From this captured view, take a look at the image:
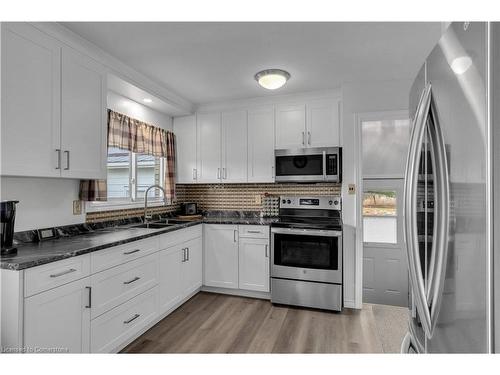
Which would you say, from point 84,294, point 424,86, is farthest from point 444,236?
point 84,294

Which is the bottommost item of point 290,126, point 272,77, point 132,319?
point 132,319

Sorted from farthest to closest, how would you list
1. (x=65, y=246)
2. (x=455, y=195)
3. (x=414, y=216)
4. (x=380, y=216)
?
(x=380, y=216), (x=65, y=246), (x=414, y=216), (x=455, y=195)

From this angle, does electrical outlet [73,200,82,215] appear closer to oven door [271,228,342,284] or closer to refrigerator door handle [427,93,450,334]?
oven door [271,228,342,284]

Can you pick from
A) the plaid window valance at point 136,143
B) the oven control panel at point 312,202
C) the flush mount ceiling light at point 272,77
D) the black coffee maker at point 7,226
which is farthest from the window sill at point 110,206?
the flush mount ceiling light at point 272,77

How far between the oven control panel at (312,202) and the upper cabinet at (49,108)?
2.10 m

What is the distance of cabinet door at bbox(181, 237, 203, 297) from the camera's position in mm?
3031

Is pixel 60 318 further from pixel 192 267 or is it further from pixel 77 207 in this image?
pixel 192 267

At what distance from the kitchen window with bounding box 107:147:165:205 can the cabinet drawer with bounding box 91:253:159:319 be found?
901 mm

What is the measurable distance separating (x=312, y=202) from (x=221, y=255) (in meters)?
1.26

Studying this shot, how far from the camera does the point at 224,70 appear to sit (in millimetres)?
2703

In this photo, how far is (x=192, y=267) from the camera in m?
3.18

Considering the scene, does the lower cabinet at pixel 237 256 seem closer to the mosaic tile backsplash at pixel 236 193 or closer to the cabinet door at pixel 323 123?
the mosaic tile backsplash at pixel 236 193

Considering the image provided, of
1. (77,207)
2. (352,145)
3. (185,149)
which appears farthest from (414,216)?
(185,149)
